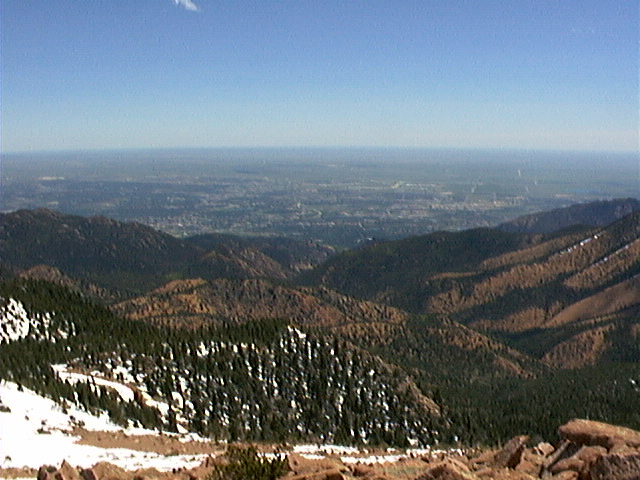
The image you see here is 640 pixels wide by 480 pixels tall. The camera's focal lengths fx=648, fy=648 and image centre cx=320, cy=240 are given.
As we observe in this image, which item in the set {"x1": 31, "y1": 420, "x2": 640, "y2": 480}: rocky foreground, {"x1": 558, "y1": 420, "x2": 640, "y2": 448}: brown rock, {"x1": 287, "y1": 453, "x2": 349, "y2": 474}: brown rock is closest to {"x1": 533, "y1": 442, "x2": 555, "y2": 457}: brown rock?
{"x1": 31, "y1": 420, "x2": 640, "y2": 480}: rocky foreground

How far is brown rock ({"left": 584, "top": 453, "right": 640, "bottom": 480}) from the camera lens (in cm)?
1927

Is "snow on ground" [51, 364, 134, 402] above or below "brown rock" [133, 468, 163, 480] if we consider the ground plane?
below

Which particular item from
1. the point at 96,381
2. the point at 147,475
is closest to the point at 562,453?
the point at 147,475

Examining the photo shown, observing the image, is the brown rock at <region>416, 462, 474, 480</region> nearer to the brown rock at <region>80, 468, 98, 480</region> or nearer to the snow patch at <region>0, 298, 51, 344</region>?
the brown rock at <region>80, 468, 98, 480</region>

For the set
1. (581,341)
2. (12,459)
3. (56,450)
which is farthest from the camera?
(581,341)

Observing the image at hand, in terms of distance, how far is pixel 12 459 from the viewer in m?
32.1

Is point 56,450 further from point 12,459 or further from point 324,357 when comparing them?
point 324,357

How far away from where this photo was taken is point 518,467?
2480cm

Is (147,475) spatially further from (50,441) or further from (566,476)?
(50,441)

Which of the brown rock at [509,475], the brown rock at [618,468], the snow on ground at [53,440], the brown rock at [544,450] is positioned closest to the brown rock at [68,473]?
the snow on ground at [53,440]

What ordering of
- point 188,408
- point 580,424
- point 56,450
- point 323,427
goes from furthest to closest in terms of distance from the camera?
1. point 323,427
2. point 188,408
3. point 56,450
4. point 580,424

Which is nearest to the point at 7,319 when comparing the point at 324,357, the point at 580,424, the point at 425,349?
the point at 324,357

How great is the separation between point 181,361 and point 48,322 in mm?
28650

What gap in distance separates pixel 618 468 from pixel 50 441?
3124 cm
